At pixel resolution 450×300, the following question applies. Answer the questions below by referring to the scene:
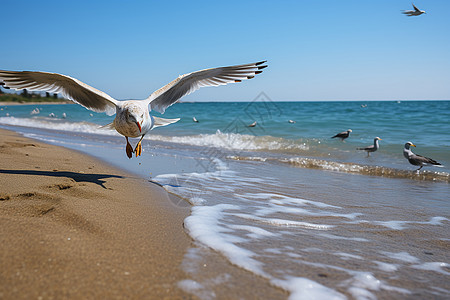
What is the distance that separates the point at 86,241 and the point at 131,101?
318cm

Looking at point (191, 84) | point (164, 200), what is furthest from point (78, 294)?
point (191, 84)

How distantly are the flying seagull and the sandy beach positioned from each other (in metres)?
1.08

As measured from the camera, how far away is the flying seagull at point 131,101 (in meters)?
4.86

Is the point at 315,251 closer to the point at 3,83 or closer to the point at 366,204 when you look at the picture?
the point at 366,204

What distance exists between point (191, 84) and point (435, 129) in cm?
1316

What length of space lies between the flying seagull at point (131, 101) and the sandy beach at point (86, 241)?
1.08 metres

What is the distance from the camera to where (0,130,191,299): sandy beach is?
5.49 feet

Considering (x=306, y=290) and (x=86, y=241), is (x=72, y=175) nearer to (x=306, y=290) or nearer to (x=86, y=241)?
(x=86, y=241)

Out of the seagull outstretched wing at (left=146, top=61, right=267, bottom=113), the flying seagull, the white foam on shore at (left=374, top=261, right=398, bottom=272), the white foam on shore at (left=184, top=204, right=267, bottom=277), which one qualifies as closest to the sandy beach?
the white foam on shore at (left=184, top=204, right=267, bottom=277)

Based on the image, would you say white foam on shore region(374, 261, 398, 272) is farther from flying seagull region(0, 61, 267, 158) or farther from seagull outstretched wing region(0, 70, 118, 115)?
seagull outstretched wing region(0, 70, 118, 115)

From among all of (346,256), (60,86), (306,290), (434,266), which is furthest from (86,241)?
(60,86)

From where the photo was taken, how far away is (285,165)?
773 cm

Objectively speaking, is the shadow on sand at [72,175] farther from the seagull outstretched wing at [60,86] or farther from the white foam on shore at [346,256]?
the white foam on shore at [346,256]

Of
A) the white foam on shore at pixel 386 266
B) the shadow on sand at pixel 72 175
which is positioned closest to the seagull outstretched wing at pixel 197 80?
the shadow on sand at pixel 72 175
